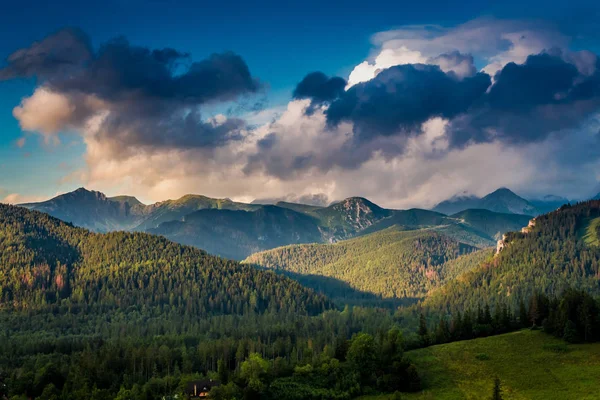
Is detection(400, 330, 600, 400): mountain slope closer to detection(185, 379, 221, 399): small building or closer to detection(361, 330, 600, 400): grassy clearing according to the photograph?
detection(361, 330, 600, 400): grassy clearing

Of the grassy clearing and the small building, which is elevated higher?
the grassy clearing

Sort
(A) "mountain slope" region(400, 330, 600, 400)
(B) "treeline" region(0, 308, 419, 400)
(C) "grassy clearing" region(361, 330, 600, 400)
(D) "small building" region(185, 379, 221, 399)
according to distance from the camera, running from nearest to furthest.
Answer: (C) "grassy clearing" region(361, 330, 600, 400) < (A) "mountain slope" region(400, 330, 600, 400) < (B) "treeline" region(0, 308, 419, 400) < (D) "small building" region(185, 379, 221, 399)

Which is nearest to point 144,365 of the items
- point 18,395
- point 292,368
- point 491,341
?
point 18,395

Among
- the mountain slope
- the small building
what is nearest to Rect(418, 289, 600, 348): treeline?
the mountain slope

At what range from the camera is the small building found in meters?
138

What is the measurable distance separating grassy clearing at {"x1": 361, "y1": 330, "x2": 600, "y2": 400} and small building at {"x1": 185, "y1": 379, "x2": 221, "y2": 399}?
43891 mm

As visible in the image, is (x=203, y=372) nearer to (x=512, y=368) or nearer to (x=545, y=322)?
(x=512, y=368)

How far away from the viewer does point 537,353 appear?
142 m

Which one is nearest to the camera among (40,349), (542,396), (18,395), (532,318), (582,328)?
(542,396)

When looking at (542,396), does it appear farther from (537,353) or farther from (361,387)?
(361,387)

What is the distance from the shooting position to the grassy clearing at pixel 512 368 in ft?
382

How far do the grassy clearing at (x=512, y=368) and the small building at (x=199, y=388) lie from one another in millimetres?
43891

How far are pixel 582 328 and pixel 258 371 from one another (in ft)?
311

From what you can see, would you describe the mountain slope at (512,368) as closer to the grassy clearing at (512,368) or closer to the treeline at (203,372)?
the grassy clearing at (512,368)
